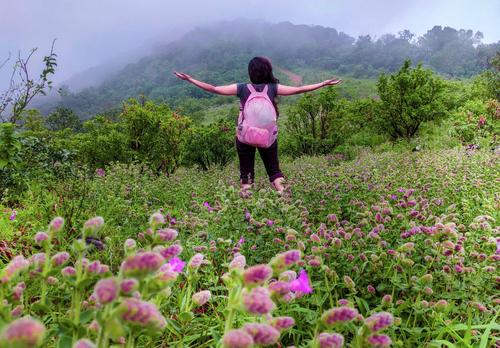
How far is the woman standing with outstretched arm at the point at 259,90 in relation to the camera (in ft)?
16.4

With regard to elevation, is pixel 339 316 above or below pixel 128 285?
below

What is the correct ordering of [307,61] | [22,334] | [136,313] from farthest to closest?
1. [307,61]
2. [136,313]
3. [22,334]

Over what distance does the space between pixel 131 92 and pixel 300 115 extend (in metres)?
110

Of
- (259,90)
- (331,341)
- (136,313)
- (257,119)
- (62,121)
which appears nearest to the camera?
(136,313)

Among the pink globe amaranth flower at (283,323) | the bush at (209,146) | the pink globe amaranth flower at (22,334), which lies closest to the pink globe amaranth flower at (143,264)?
the pink globe amaranth flower at (22,334)

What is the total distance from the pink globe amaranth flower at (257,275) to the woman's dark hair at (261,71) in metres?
4.34

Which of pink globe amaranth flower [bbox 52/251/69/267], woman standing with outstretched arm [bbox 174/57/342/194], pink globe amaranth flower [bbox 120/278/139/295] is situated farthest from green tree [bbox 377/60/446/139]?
pink globe amaranth flower [bbox 120/278/139/295]

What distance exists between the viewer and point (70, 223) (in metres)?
3.59

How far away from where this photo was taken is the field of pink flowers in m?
0.89

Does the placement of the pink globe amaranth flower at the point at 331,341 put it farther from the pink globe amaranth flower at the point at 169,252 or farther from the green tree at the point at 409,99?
the green tree at the point at 409,99

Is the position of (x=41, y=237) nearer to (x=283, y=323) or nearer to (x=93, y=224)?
(x=93, y=224)

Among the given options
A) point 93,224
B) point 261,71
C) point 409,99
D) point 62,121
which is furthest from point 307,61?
point 93,224

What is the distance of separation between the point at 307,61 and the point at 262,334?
14560 cm

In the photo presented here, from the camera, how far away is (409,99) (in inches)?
481
